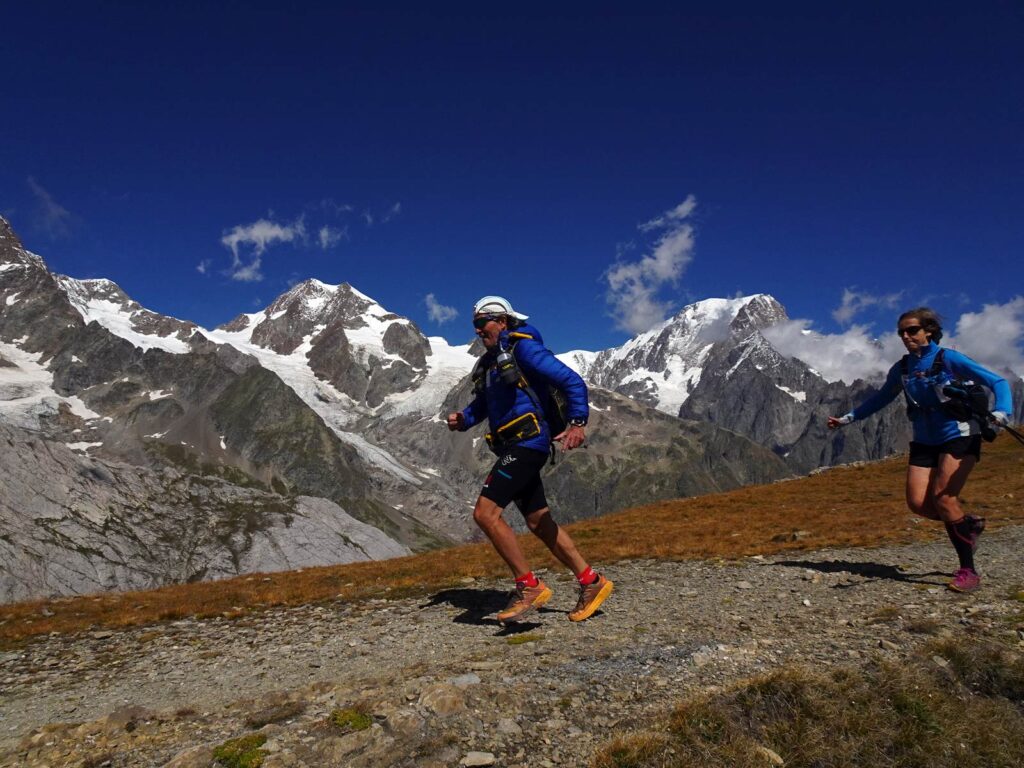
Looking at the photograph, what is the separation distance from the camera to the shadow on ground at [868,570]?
1115cm

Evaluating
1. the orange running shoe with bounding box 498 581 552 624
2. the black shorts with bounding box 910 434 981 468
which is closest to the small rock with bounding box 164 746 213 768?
the orange running shoe with bounding box 498 581 552 624

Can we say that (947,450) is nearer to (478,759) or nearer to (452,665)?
(452,665)

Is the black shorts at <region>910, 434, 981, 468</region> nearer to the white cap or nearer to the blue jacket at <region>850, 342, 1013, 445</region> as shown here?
the blue jacket at <region>850, 342, 1013, 445</region>

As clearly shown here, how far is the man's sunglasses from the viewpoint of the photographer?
9.62 meters

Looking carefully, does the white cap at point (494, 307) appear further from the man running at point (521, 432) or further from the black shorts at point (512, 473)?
the black shorts at point (512, 473)

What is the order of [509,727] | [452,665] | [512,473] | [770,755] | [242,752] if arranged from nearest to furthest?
1. [770,755]
2. [242,752]
3. [509,727]
4. [452,665]
5. [512,473]

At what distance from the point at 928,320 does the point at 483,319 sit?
826 centimetres

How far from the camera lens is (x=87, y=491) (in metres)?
161

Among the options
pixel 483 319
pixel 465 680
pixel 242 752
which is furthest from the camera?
pixel 483 319

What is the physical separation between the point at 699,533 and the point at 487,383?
1421 centimetres

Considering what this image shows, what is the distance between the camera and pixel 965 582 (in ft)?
33.5

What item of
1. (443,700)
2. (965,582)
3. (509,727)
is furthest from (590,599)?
(965,582)

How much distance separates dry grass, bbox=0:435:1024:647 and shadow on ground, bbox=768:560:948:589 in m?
2.32

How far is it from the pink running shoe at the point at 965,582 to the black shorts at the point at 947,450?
6.27 feet
